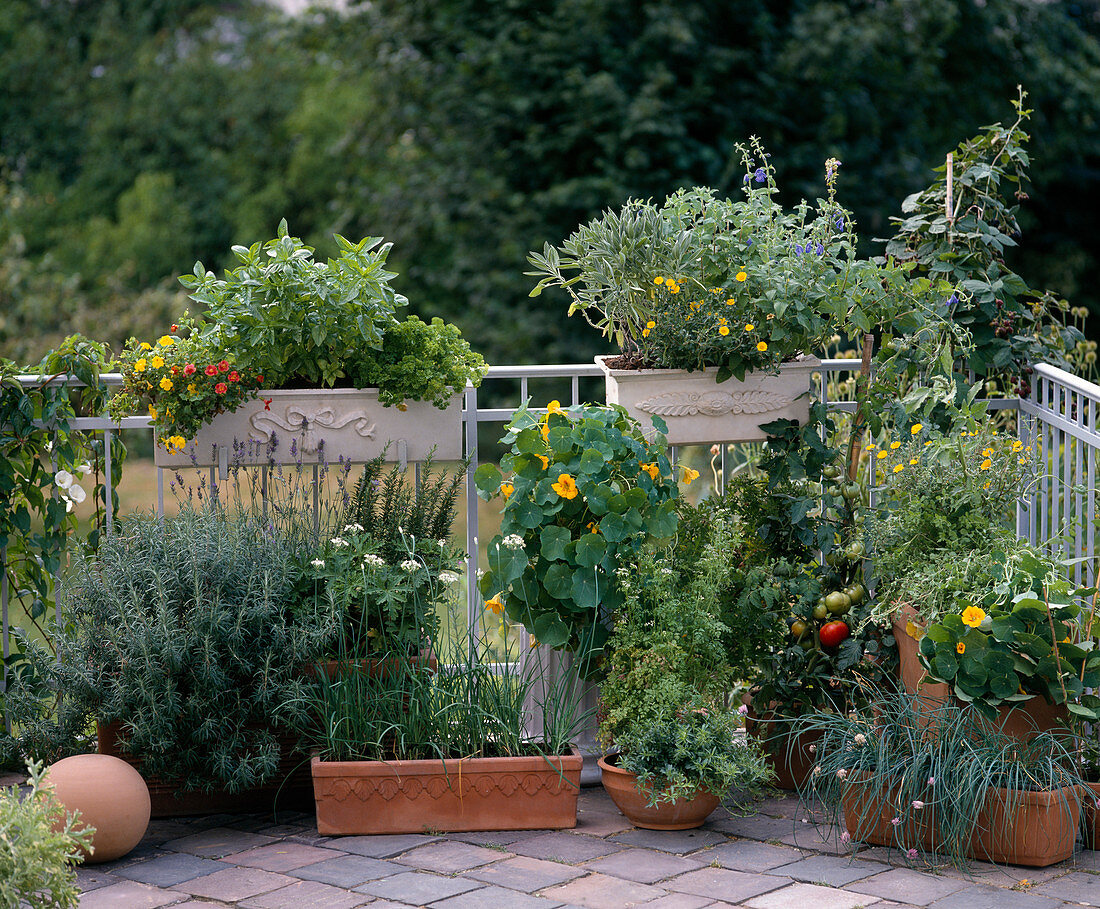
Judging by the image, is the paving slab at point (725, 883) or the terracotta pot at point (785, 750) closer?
the paving slab at point (725, 883)

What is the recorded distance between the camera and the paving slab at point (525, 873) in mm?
2904

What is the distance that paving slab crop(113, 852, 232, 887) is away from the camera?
116 inches

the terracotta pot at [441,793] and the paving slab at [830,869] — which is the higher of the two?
the terracotta pot at [441,793]

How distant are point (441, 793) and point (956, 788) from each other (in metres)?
1.31

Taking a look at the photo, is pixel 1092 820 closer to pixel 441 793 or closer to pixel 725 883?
pixel 725 883

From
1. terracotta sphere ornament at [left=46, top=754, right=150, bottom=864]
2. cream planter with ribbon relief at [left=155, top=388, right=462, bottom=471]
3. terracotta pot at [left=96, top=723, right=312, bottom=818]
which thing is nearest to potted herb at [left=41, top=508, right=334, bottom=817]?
terracotta pot at [left=96, top=723, right=312, bottom=818]

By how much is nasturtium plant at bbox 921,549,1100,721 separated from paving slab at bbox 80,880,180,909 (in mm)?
1950

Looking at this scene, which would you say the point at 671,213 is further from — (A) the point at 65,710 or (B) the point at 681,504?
(A) the point at 65,710

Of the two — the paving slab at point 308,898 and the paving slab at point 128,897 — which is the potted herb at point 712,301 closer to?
the paving slab at point 308,898

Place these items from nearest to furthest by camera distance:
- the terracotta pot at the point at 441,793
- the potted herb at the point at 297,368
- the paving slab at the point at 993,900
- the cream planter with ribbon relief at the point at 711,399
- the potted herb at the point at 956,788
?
the paving slab at the point at 993,900
the potted herb at the point at 956,788
the terracotta pot at the point at 441,793
the potted herb at the point at 297,368
the cream planter with ribbon relief at the point at 711,399

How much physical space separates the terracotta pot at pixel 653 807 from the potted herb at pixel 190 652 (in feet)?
2.86

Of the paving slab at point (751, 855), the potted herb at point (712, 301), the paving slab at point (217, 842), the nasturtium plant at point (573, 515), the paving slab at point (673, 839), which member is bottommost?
the paving slab at point (217, 842)

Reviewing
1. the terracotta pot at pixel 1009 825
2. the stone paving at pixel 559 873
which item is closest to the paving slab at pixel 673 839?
the stone paving at pixel 559 873

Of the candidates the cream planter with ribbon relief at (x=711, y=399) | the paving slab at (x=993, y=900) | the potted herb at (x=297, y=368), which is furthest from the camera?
the cream planter with ribbon relief at (x=711, y=399)
